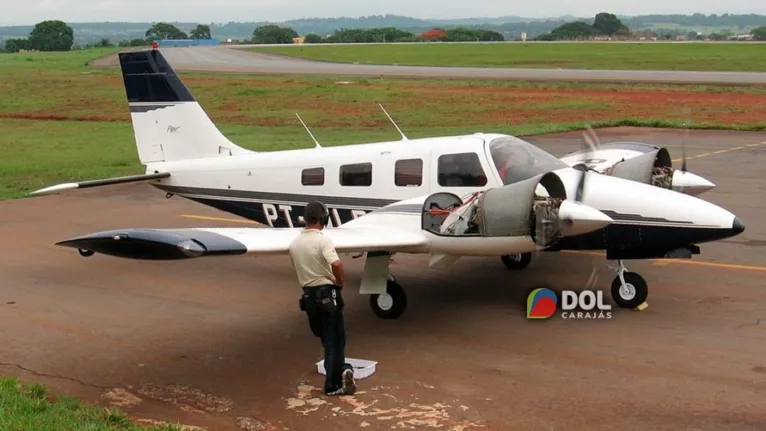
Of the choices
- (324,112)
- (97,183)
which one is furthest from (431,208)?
(324,112)

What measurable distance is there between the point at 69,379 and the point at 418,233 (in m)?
4.37

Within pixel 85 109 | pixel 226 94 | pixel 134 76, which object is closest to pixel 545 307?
pixel 134 76

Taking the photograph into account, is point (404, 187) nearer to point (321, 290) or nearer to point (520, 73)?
point (321, 290)

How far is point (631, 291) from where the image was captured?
11406 mm

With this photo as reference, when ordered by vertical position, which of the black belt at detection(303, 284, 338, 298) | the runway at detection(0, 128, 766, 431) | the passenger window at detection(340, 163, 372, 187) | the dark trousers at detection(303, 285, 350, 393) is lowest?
the runway at detection(0, 128, 766, 431)

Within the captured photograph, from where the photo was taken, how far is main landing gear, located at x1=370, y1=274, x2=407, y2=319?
11.3 meters

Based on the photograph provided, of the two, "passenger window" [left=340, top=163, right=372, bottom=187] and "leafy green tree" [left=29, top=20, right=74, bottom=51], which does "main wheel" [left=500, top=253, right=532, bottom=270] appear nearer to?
"passenger window" [left=340, top=163, right=372, bottom=187]

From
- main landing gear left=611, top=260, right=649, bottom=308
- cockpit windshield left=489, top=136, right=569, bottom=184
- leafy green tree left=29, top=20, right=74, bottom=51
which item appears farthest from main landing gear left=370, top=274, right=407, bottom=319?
leafy green tree left=29, top=20, right=74, bottom=51

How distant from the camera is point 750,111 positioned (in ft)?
133

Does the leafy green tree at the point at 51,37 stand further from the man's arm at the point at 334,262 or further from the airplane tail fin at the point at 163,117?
the man's arm at the point at 334,262

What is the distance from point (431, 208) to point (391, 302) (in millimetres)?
1297

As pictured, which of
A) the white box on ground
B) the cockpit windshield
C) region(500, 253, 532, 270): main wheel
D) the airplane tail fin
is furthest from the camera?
the airplane tail fin

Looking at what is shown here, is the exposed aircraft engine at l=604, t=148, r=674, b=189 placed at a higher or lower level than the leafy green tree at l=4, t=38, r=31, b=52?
higher

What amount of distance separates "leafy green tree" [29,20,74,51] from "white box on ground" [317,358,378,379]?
183 m
